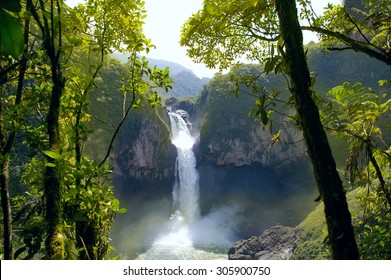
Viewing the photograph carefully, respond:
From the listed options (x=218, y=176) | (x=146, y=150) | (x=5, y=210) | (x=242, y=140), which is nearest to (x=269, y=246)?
(x=218, y=176)

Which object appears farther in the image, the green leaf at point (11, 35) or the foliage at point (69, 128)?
the foliage at point (69, 128)

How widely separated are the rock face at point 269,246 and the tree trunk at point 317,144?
31.4 meters

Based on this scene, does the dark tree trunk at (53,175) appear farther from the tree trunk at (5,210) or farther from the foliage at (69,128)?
the tree trunk at (5,210)

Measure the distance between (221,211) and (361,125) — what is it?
171ft

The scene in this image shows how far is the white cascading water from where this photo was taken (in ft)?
133

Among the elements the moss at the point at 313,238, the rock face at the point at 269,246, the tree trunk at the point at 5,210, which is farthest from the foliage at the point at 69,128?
the rock face at the point at 269,246

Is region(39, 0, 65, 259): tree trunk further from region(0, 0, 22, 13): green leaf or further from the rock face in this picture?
the rock face

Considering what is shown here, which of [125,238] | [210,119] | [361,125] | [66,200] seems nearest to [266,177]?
[210,119]

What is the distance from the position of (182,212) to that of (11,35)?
53107 mm

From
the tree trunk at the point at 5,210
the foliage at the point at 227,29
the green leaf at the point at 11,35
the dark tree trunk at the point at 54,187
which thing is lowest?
the tree trunk at the point at 5,210

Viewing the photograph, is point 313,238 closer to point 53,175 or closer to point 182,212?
point 182,212

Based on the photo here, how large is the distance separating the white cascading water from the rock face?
647 centimetres

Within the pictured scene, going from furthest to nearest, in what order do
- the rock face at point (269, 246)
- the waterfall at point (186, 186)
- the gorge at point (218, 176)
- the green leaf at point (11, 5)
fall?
the waterfall at point (186, 186), the gorge at point (218, 176), the rock face at point (269, 246), the green leaf at point (11, 5)

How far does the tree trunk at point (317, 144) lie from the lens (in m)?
2.72
